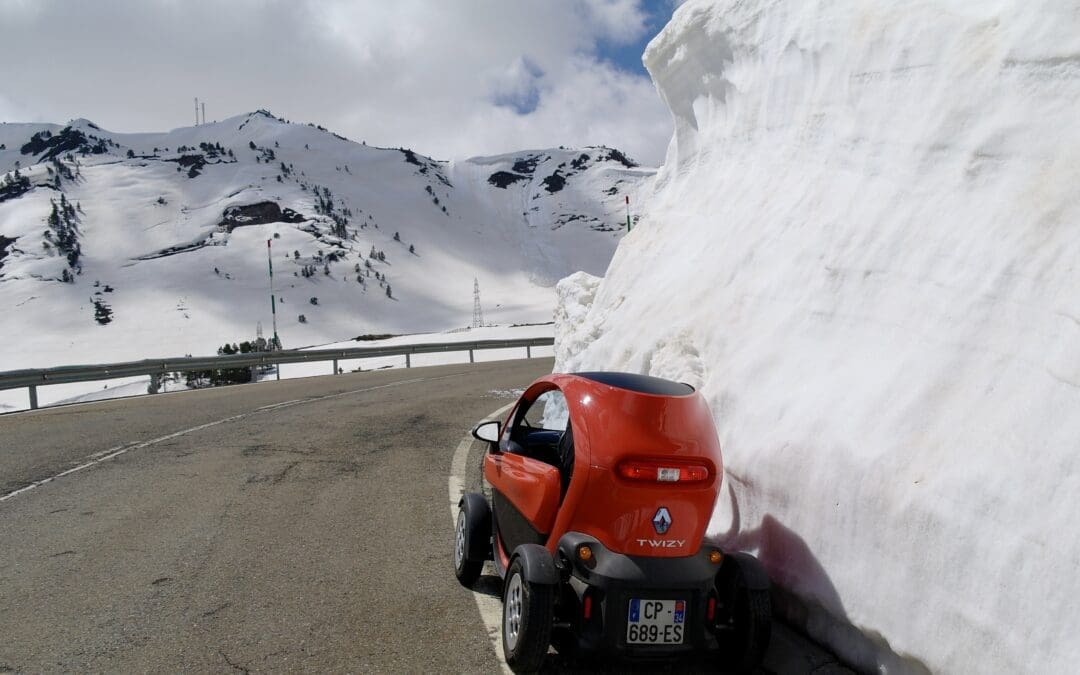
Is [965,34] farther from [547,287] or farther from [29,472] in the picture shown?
[547,287]

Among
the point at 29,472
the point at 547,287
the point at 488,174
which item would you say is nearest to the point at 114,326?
the point at 547,287

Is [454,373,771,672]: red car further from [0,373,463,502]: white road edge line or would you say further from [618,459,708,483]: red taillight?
[0,373,463,502]: white road edge line

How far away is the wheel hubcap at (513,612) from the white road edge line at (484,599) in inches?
5.6

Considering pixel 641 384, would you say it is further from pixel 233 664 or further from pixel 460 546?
pixel 233 664

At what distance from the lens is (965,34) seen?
16.3 feet

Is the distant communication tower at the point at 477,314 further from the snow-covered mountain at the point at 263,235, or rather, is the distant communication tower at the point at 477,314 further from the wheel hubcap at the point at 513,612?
the wheel hubcap at the point at 513,612

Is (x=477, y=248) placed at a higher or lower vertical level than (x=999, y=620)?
higher

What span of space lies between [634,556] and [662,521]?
0.69 feet

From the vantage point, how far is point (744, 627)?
3.47 m

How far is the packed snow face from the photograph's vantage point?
9.67ft

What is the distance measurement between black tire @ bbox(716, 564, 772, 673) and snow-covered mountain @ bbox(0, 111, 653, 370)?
169ft

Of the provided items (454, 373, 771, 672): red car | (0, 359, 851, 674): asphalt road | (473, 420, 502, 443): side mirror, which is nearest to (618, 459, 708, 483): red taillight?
(454, 373, 771, 672): red car

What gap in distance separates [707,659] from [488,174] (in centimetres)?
11732

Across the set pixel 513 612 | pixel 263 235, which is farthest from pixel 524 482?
pixel 263 235
